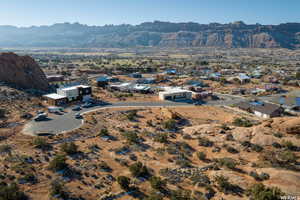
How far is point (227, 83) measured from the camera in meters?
92.1

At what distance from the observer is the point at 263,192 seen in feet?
68.2

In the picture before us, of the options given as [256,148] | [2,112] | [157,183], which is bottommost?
[157,183]

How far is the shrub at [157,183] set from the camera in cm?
2403

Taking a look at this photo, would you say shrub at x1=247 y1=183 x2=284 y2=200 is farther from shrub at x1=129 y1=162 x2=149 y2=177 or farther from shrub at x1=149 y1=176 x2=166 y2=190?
shrub at x1=129 y1=162 x2=149 y2=177

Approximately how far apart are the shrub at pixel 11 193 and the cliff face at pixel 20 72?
2037 inches

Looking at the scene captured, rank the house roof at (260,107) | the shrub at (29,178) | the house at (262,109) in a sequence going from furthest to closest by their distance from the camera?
the house roof at (260,107) → the house at (262,109) → the shrub at (29,178)

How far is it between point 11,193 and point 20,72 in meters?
56.3

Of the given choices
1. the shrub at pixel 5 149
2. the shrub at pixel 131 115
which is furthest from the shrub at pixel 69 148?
the shrub at pixel 131 115

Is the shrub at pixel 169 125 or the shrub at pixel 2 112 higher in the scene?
the shrub at pixel 2 112

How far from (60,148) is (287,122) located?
35269mm

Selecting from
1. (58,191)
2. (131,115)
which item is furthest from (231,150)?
(58,191)

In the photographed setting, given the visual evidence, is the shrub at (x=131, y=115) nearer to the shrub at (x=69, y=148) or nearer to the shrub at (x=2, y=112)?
the shrub at (x=69, y=148)

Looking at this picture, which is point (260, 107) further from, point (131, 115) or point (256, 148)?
point (131, 115)

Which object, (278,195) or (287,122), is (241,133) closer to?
(287,122)
